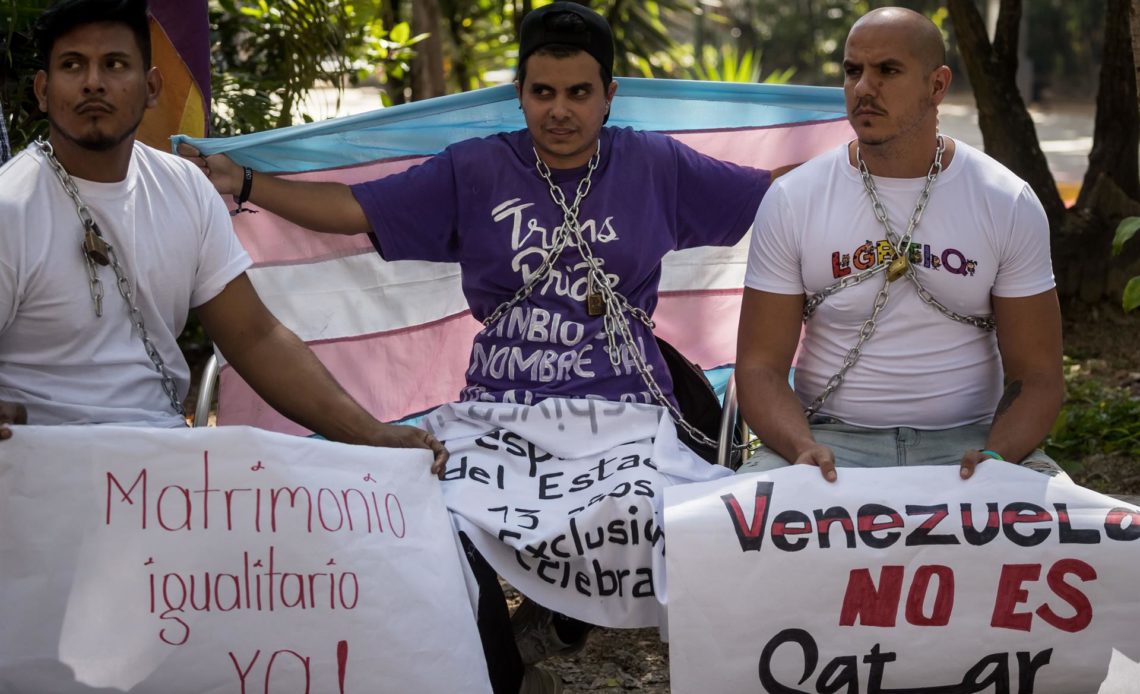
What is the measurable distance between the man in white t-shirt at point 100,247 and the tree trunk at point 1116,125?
4329 millimetres

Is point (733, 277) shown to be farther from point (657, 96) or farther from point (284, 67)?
point (284, 67)

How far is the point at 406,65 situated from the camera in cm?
718

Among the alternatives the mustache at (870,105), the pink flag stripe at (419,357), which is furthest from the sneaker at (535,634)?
the mustache at (870,105)

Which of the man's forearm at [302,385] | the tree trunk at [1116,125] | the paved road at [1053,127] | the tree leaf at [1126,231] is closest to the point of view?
the man's forearm at [302,385]

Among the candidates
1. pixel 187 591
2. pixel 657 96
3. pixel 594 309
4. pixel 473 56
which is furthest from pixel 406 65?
pixel 187 591

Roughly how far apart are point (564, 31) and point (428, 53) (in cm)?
344

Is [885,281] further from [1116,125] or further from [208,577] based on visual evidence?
[1116,125]

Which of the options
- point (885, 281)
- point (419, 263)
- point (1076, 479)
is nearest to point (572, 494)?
point (885, 281)

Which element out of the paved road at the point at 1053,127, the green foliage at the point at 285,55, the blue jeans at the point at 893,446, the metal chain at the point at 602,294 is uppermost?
the green foliage at the point at 285,55

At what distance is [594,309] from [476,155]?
0.52m

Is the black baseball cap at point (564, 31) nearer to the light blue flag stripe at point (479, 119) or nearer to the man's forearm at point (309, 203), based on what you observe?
the light blue flag stripe at point (479, 119)

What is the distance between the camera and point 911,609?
2.96 m

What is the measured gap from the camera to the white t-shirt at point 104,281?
124 inches

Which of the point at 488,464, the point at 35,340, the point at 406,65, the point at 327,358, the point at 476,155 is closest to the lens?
the point at 35,340
